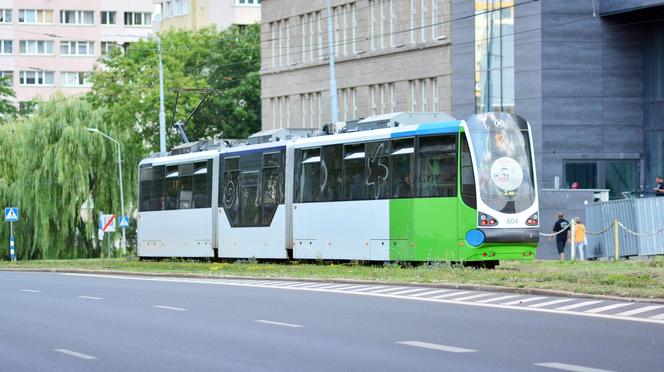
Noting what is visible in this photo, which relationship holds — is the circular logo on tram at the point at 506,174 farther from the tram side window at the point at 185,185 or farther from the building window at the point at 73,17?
the building window at the point at 73,17

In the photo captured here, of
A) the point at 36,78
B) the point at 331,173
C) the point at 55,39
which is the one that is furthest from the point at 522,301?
the point at 36,78

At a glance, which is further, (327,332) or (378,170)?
(378,170)

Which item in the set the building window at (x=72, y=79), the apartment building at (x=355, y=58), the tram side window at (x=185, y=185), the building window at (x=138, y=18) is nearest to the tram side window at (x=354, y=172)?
the tram side window at (x=185, y=185)

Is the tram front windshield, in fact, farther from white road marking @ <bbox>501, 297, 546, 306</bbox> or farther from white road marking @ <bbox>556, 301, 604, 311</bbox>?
white road marking @ <bbox>556, 301, 604, 311</bbox>

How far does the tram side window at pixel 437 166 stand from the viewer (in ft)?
112

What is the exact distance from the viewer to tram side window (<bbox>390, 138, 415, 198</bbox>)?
35031mm

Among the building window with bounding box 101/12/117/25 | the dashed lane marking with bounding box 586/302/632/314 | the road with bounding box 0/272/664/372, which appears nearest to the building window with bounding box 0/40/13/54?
the building window with bounding box 101/12/117/25

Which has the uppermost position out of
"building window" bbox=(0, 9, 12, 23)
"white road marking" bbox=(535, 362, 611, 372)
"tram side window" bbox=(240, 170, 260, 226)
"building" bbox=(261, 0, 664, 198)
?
"building window" bbox=(0, 9, 12, 23)

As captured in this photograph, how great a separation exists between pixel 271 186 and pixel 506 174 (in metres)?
8.80

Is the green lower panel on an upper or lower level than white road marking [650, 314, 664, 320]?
upper

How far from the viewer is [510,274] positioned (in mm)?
29859

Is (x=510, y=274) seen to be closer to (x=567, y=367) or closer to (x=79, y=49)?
(x=567, y=367)

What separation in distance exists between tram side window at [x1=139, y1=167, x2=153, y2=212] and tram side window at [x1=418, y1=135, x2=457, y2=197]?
1727cm

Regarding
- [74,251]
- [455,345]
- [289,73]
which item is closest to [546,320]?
[455,345]
